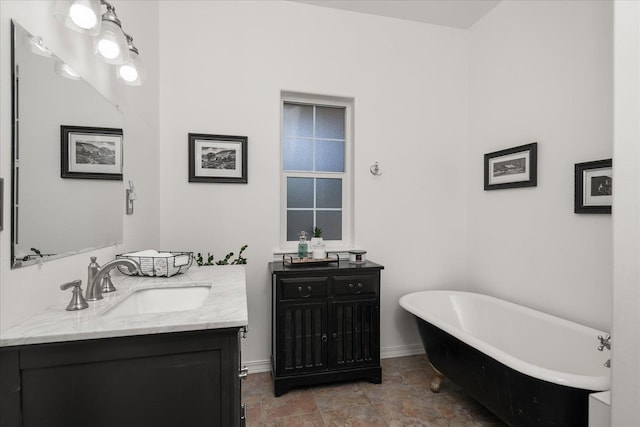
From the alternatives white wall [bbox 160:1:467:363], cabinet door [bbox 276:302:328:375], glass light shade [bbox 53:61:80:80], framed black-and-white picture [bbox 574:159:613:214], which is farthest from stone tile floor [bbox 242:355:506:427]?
glass light shade [bbox 53:61:80:80]

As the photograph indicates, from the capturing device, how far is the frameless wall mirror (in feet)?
3.32

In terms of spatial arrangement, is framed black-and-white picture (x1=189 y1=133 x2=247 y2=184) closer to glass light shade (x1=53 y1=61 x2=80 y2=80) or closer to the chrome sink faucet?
glass light shade (x1=53 y1=61 x2=80 y2=80)

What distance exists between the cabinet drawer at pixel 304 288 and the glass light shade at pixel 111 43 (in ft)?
5.26

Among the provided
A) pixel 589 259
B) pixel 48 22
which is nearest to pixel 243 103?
pixel 48 22

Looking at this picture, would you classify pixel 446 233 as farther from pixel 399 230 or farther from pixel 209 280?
pixel 209 280

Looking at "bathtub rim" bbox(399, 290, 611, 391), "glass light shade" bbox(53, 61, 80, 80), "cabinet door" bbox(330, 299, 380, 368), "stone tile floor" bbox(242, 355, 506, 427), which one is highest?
"glass light shade" bbox(53, 61, 80, 80)

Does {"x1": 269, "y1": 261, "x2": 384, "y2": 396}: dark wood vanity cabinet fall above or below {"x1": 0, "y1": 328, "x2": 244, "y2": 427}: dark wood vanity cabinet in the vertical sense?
below

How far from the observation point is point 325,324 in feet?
7.68

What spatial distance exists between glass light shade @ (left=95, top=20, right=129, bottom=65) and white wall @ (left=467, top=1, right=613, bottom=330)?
2631mm

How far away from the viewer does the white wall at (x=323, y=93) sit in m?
A: 2.49

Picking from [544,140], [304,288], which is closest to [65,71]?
[304,288]

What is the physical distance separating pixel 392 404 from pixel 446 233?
1.60m

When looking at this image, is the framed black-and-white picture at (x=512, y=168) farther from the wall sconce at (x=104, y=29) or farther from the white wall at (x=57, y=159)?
the white wall at (x=57, y=159)

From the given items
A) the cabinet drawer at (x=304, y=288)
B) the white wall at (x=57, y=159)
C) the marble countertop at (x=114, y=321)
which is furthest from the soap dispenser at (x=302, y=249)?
the marble countertop at (x=114, y=321)
